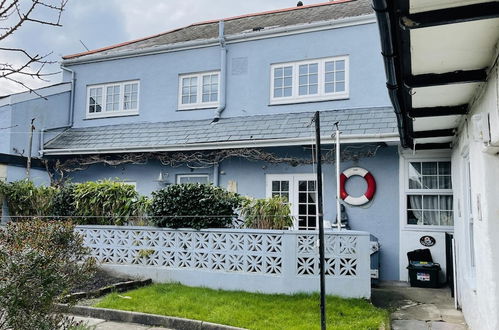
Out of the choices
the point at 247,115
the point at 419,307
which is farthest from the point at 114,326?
the point at 247,115

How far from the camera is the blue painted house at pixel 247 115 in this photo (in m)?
10.0

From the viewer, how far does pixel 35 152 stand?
13383 millimetres

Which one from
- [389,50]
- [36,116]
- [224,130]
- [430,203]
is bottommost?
[430,203]

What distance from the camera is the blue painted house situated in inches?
396

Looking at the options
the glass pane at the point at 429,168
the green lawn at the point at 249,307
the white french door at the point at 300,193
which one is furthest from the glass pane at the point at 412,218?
the green lawn at the point at 249,307

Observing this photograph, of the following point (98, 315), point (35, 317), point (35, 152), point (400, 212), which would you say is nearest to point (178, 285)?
point (98, 315)

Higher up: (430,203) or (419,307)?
(430,203)

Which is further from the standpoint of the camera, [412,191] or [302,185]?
[302,185]

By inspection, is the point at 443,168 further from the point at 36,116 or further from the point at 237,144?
the point at 36,116

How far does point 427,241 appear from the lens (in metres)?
9.48

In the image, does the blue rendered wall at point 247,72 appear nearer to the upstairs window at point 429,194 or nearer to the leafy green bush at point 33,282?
the upstairs window at point 429,194

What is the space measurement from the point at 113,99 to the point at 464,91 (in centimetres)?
1190

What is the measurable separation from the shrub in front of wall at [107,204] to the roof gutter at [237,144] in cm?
235

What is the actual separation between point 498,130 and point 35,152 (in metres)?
13.3
